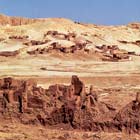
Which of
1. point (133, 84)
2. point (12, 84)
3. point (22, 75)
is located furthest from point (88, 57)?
point (12, 84)

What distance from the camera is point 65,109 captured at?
21203 mm

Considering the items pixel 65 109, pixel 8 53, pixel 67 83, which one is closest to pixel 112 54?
pixel 8 53

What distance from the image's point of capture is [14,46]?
76312 mm

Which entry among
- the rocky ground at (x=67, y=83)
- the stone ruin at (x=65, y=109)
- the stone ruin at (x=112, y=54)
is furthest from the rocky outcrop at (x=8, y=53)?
the stone ruin at (x=65, y=109)

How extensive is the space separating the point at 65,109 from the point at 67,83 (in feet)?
65.6

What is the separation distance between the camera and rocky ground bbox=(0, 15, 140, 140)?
20328 millimetres

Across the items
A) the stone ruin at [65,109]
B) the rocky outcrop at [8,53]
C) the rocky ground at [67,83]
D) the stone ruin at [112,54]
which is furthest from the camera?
the rocky outcrop at [8,53]

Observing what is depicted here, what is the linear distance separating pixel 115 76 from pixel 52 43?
1108 inches

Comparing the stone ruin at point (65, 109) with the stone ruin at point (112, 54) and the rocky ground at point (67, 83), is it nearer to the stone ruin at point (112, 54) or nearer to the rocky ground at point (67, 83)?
the rocky ground at point (67, 83)

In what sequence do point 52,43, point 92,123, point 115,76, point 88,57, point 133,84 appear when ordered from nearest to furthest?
point 92,123 → point 133,84 → point 115,76 → point 88,57 → point 52,43

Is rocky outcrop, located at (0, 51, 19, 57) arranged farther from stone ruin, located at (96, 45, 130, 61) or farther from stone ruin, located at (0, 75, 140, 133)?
stone ruin, located at (0, 75, 140, 133)

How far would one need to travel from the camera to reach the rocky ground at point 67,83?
20.3 metres

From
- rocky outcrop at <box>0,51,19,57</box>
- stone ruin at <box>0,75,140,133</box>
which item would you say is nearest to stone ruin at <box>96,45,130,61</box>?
rocky outcrop at <box>0,51,19,57</box>

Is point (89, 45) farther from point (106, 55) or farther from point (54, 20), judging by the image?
point (54, 20)
